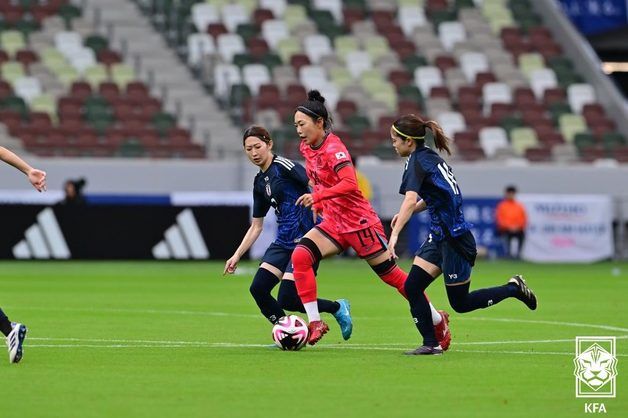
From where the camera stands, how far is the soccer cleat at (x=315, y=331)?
13.4 m

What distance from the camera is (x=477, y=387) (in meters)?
10.5

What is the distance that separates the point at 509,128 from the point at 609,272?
9.94 metres

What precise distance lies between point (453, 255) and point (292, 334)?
1655mm

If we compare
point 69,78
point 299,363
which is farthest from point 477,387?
point 69,78

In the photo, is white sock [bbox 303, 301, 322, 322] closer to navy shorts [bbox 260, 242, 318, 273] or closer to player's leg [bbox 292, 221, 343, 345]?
player's leg [bbox 292, 221, 343, 345]

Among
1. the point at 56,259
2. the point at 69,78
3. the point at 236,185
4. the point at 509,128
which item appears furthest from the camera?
the point at 509,128

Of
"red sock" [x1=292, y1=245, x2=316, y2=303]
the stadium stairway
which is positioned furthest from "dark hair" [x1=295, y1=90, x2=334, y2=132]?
the stadium stairway

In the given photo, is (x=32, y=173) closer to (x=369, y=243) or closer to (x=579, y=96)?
(x=369, y=243)

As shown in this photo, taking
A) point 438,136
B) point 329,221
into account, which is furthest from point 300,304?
point 438,136

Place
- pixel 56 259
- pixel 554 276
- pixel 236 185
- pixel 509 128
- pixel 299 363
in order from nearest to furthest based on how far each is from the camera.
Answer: pixel 299 363 → pixel 554 276 → pixel 56 259 → pixel 236 185 → pixel 509 128

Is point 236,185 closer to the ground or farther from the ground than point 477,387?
closer to the ground

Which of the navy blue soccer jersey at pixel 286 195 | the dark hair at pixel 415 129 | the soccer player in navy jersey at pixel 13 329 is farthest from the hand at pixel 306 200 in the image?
the soccer player in navy jersey at pixel 13 329

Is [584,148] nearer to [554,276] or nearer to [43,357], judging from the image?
[554,276]

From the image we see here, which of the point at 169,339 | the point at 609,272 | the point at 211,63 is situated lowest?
the point at 609,272
